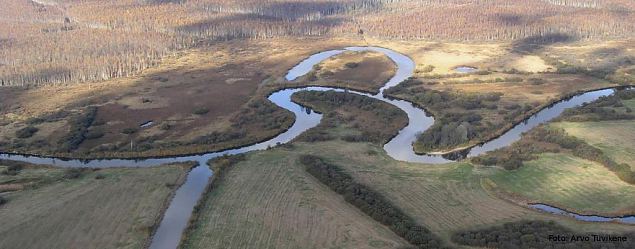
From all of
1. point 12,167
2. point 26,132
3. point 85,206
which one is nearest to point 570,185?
point 85,206

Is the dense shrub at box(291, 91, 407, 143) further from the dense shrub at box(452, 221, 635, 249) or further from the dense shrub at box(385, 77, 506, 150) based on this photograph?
the dense shrub at box(452, 221, 635, 249)

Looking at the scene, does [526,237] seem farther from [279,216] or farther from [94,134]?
[94,134]

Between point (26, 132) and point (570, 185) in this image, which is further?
point (26, 132)

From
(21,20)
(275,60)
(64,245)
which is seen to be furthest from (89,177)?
(21,20)

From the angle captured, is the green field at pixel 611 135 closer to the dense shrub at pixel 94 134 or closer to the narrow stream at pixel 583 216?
the narrow stream at pixel 583 216

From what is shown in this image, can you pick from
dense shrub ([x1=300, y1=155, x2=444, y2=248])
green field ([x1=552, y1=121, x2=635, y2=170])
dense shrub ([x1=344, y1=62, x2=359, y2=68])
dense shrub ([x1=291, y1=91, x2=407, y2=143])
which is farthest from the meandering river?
dense shrub ([x1=344, y1=62, x2=359, y2=68])

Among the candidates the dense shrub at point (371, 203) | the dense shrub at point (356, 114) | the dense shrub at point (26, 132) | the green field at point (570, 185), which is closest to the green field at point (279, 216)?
the dense shrub at point (371, 203)
